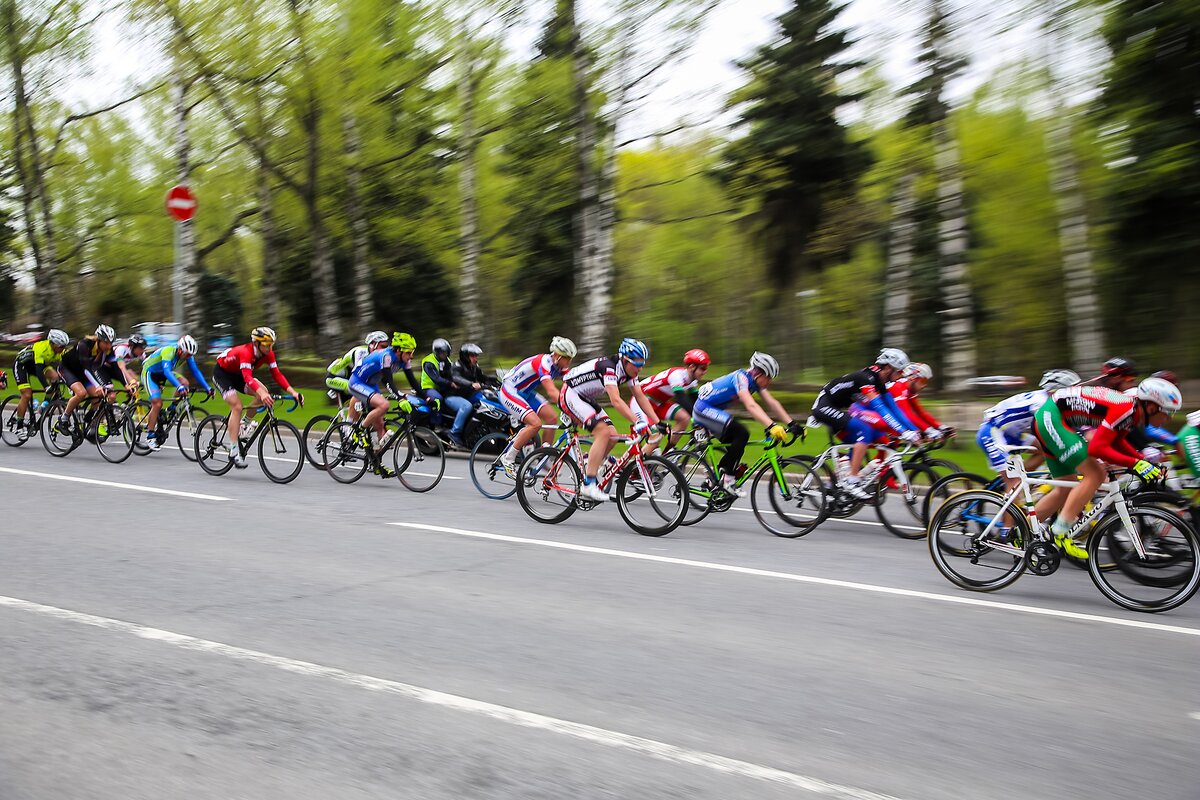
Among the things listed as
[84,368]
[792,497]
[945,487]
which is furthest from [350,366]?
[945,487]

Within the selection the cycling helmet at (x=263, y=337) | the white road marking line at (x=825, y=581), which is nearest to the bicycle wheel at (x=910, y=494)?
the white road marking line at (x=825, y=581)

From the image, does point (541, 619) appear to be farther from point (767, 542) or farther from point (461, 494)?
point (461, 494)

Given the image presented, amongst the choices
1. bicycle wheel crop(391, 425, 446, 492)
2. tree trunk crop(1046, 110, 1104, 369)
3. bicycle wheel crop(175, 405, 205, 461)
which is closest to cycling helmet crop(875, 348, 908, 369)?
bicycle wheel crop(391, 425, 446, 492)

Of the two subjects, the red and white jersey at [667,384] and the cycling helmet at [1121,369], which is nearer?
the cycling helmet at [1121,369]

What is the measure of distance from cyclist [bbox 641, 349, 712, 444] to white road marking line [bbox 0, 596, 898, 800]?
5.84m

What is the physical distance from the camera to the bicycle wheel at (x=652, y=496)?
949 centimetres

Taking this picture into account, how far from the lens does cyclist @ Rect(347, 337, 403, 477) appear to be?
40.8ft

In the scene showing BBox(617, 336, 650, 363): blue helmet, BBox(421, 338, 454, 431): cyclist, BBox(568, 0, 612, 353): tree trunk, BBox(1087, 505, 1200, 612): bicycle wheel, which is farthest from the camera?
BBox(568, 0, 612, 353): tree trunk

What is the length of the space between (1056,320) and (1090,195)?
4.99 metres

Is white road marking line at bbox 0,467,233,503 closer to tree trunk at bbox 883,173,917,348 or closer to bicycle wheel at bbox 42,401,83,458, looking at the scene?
bicycle wheel at bbox 42,401,83,458

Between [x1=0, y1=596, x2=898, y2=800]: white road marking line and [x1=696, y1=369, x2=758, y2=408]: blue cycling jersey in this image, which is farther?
[x1=696, y1=369, x2=758, y2=408]: blue cycling jersey

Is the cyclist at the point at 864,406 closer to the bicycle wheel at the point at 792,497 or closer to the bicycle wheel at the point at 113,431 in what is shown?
the bicycle wheel at the point at 792,497

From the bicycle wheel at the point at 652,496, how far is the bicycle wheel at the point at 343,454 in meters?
4.05

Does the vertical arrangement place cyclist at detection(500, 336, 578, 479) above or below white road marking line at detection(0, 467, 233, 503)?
above
